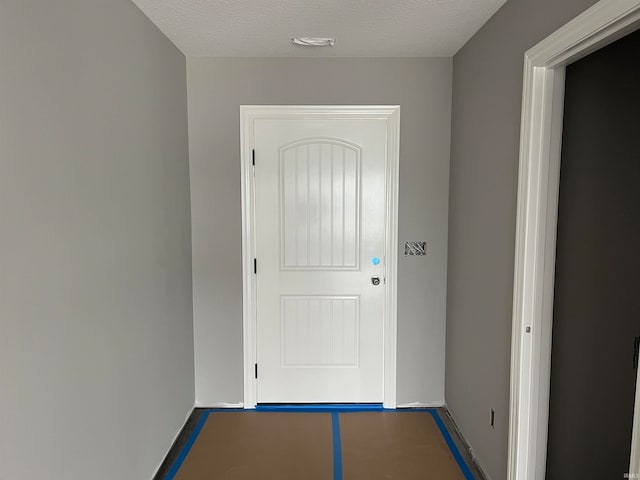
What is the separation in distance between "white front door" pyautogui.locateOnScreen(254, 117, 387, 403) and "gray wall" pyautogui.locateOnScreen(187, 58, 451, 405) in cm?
16

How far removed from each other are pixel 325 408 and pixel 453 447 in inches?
35.7

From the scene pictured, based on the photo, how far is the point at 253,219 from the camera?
2.91 metres

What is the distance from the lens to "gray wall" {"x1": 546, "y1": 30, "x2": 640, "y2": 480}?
193 centimetres

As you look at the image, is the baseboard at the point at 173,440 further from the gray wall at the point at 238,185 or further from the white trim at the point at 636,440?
the white trim at the point at 636,440

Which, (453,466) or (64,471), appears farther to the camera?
(453,466)

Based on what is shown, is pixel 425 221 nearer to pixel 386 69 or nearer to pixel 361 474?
pixel 386 69

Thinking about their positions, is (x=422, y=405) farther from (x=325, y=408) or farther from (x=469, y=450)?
(x=325, y=408)

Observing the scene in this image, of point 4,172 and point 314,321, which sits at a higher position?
point 4,172

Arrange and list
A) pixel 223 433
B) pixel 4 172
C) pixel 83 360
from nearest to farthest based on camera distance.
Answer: pixel 4 172 → pixel 83 360 → pixel 223 433

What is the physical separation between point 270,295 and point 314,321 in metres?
0.37

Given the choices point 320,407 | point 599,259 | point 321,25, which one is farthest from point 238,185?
point 599,259

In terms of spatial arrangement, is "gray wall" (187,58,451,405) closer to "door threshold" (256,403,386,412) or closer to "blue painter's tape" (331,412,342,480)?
"door threshold" (256,403,386,412)

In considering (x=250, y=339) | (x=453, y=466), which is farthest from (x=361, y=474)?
(x=250, y=339)

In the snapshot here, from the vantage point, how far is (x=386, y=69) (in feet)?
9.20
